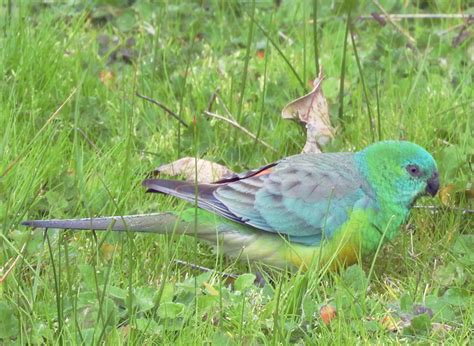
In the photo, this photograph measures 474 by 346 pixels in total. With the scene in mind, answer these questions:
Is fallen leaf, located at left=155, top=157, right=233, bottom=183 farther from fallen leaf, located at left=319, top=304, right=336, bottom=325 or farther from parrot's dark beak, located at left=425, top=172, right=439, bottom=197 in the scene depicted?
fallen leaf, located at left=319, top=304, right=336, bottom=325

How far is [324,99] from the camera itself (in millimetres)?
4961

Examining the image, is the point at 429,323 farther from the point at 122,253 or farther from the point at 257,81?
the point at 257,81

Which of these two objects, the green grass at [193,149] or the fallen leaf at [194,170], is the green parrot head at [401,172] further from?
the fallen leaf at [194,170]

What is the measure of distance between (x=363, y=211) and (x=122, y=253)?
3.21 feet

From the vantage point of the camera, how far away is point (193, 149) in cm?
488

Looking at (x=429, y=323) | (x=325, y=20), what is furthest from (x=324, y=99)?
(x=429, y=323)

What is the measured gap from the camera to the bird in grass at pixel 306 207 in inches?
A: 158

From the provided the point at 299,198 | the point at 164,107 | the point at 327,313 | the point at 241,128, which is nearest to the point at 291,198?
the point at 299,198

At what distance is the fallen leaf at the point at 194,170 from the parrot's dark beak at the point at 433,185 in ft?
3.14

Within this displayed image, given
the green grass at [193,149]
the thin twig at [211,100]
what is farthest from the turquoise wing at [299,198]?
the thin twig at [211,100]

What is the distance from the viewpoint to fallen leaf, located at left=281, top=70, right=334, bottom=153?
15.8 feet

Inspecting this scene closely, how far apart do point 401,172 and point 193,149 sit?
113cm

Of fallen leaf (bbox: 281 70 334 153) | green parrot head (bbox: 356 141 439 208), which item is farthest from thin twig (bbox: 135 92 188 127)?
green parrot head (bbox: 356 141 439 208)

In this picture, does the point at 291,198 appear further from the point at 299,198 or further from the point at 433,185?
the point at 433,185
